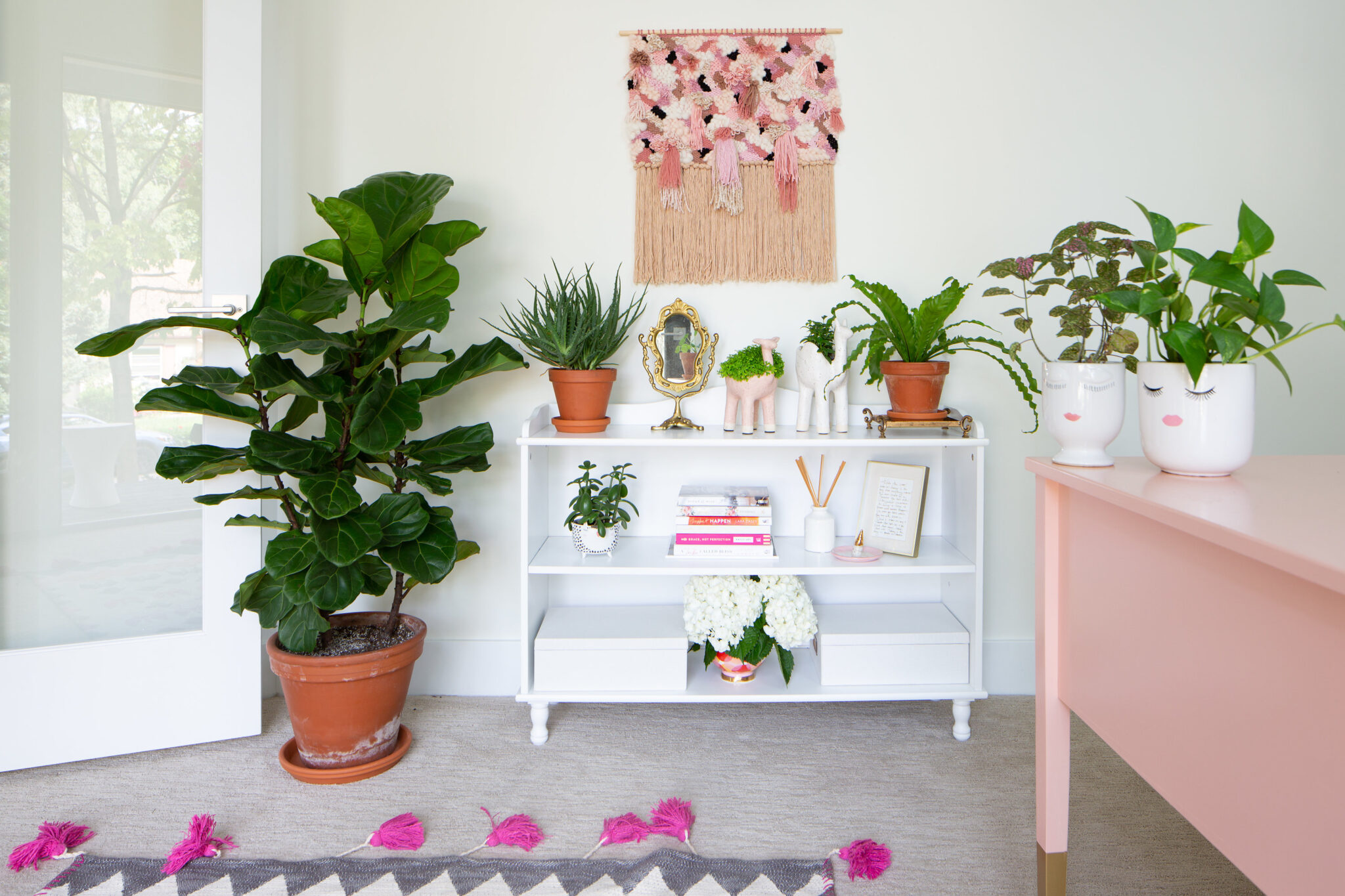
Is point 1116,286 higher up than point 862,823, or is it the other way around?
point 1116,286

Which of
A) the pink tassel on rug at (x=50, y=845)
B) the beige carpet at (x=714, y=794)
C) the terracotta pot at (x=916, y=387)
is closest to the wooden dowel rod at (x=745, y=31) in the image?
the terracotta pot at (x=916, y=387)

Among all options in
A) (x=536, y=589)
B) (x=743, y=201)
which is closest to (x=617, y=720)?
(x=536, y=589)

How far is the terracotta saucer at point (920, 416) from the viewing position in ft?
6.97

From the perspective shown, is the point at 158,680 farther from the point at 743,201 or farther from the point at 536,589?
the point at 743,201

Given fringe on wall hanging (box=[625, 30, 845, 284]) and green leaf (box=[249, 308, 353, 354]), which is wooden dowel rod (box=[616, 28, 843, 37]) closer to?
fringe on wall hanging (box=[625, 30, 845, 284])

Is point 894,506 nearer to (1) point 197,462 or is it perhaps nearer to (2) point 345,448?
(2) point 345,448

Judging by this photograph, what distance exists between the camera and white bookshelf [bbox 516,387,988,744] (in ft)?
6.82

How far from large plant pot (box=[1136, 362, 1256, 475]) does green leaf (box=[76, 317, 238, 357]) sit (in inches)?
71.7

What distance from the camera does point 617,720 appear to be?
2260 mm

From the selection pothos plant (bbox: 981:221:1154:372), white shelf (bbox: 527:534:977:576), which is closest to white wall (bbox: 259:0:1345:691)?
white shelf (bbox: 527:534:977:576)

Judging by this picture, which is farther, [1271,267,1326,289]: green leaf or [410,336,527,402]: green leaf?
[410,336,527,402]: green leaf

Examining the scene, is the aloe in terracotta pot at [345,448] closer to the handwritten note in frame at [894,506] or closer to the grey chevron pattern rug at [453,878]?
the grey chevron pattern rug at [453,878]

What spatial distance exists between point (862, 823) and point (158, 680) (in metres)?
1.70

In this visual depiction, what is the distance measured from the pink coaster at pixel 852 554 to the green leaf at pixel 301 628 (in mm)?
1276
